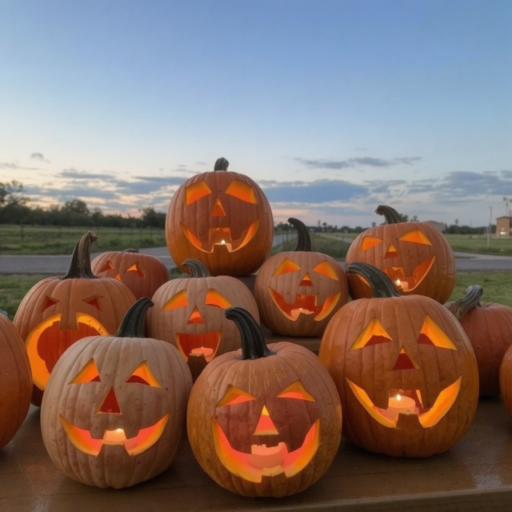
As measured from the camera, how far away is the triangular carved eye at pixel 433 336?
264 cm

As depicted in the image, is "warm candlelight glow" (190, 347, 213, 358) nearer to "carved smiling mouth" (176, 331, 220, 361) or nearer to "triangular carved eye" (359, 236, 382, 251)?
"carved smiling mouth" (176, 331, 220, 361)

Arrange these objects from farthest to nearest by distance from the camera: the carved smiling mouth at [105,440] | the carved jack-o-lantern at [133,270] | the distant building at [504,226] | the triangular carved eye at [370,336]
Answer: the distant building at [504,226], the carved jack-o-lantern at [133,270], the triangular carved eye at [370,336], the carved smiling mouth at [105,440]

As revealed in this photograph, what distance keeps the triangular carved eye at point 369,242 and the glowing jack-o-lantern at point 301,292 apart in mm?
299

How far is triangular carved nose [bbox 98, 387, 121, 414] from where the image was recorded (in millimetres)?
2295

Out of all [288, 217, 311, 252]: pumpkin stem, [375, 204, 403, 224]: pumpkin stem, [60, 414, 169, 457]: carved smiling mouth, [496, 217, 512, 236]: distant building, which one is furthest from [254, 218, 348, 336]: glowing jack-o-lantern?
[496, 217, 512, 236]: distant building

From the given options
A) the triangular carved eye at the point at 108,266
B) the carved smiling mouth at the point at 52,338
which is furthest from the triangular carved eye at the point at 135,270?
the carved smiling mouth at the point at 52,338

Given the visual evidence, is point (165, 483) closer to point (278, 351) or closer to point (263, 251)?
point (278, 351)

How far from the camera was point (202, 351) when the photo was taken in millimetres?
3221

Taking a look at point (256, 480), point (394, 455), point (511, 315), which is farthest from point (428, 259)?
point (256, 480)

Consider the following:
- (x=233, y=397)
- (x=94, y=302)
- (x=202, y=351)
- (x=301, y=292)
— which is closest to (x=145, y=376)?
(x=233, y=397)

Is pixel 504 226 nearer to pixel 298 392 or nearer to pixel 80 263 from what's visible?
pixel 80 263

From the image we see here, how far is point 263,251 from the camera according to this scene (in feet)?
13.9

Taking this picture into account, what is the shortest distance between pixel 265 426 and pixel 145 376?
24.8 inches

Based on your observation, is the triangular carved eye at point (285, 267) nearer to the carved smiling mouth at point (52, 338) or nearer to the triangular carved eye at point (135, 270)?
the triangular carved eye at point (135, 270)
